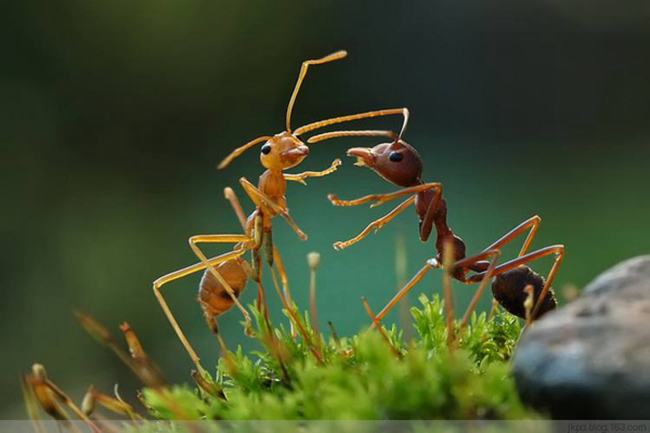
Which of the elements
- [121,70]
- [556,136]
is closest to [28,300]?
[121,70]

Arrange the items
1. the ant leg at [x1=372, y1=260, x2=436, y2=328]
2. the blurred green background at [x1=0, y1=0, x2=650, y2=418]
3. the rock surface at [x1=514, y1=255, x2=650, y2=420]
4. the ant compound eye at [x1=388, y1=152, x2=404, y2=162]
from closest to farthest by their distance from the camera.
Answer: the rock surface at [x1=514, y1=255, x2=650, y2=420]
the ant leg at [x1=372, y1=260, x2=436, y2=328]
the ant compound eye at [x1=388, y1=152, x2=404, y2=162]
the blurred green background at [x1=0, y1=0, x2=650, y2=418]

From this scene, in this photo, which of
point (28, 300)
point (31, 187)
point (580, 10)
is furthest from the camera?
point (580, 10)

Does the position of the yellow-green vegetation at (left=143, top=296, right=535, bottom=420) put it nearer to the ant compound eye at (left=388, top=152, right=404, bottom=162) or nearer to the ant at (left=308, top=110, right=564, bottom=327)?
the ant at (left=308, top=110, right=564, bottom=327)

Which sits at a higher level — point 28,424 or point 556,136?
point 28,424

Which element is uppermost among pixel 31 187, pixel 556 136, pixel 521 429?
pixel 521 429

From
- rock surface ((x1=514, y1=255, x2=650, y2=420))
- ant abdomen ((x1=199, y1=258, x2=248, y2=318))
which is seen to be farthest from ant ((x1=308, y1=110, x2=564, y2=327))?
rock surface ((x1=514, y1=255, x2=650, y2=420))

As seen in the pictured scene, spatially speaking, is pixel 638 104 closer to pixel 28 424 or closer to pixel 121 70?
pixel 121 70

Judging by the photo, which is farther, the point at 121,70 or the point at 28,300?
the point at 121,70
